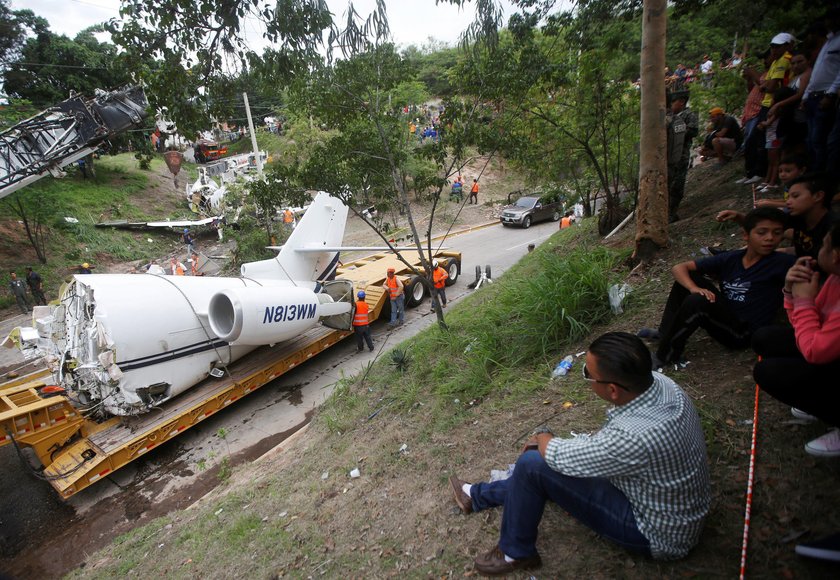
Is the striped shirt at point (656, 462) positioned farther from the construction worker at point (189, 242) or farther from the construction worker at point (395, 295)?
the construction worker at point (189, 242)

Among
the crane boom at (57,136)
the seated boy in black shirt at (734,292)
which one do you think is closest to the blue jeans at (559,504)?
the seated boy in black shirt at (734,292)

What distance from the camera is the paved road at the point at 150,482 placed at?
5.05 meters

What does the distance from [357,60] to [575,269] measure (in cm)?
402

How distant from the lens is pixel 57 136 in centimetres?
1249

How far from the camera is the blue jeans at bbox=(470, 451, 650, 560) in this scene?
210 centimetres

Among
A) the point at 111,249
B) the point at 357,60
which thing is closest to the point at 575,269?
the point at 357,60

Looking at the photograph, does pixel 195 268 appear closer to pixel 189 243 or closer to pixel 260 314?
pixel 189 243

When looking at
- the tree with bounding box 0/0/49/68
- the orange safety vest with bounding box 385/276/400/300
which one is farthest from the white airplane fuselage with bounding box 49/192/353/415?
the tree with bounding box 0/0/49/68

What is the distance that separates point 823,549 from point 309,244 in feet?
27.9

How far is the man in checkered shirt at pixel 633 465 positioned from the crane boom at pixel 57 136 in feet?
45.9

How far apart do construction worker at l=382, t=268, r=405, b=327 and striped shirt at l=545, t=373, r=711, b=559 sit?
805 centimetres

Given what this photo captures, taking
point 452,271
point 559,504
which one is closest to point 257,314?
point 559,504

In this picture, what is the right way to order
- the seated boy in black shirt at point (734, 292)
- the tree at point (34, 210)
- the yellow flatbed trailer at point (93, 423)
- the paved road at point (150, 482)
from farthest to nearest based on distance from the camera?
the tree at point (34, 210) < the yellow flatbed trailer at point (93, 423) < the paved road at point (150, 482) < the seated boy in black shirt at point (734, 292)

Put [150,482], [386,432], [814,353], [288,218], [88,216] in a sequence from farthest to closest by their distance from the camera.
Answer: [288,218] < [88,216] < [150,482] < [386,432] < [814,353]
